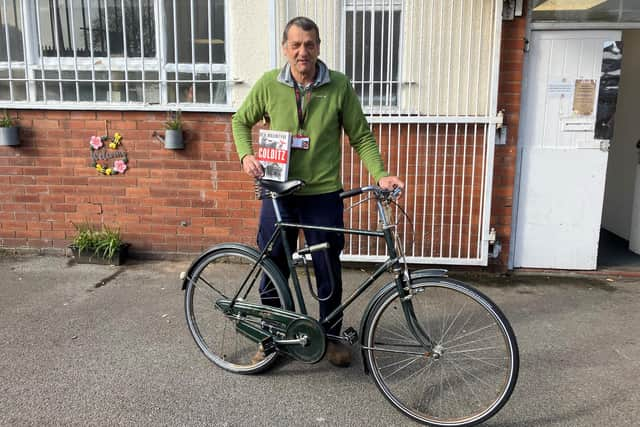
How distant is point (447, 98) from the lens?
470 cm

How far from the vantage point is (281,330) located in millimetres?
2947

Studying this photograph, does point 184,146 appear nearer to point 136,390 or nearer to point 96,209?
point 96,209

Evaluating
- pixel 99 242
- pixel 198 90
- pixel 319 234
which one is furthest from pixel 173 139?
pixel 319 234

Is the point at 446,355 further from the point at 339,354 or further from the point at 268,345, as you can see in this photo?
the point at 268,345

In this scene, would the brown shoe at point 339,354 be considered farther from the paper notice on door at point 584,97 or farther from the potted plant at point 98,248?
the paper notice on door at point 584,97

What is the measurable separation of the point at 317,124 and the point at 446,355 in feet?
4.92

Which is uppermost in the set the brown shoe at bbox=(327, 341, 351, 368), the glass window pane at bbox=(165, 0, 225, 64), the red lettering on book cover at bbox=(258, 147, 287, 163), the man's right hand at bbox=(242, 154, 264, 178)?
the glass window pane at bbox=(165, 0, 225, 64)

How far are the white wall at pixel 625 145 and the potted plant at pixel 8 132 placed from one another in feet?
20.8

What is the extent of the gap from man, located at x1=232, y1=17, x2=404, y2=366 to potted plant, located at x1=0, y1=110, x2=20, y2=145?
121 inches

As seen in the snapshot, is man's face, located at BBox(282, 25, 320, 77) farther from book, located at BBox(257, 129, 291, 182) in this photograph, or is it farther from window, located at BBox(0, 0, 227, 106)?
window, located at BBox(0, 0, 227, 106)

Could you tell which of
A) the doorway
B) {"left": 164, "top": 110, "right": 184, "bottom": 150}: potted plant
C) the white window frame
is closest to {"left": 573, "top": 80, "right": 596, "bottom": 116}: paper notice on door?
the doorway

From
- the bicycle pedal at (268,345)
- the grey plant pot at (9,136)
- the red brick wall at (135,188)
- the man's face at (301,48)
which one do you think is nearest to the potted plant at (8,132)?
the grey plant pot at (9,136)

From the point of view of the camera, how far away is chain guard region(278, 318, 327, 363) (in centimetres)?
286

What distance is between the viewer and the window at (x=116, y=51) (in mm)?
4902
